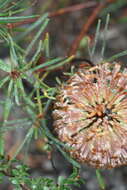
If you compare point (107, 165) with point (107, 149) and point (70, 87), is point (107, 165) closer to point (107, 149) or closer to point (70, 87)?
point (107, 149)

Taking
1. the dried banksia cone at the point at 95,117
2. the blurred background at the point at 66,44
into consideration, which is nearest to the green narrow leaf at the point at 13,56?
the dried banksia cone at the point at 95,117

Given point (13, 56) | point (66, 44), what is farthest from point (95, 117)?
point (66, 44)

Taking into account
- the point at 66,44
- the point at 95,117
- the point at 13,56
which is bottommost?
the point at 95,117

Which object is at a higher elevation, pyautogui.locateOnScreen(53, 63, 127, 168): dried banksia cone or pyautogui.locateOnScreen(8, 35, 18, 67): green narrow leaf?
pyautogui.locateOnScreen(8, 35, 18, 67): green narrow leaf

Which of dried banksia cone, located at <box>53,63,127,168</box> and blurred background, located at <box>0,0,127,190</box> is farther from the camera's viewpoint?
blurred background, located at <box>0,0,127,190</box>

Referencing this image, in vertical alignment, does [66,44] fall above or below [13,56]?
above

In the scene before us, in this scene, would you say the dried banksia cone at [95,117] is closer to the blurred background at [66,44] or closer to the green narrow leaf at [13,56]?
the green narrow leaf at [13,56]

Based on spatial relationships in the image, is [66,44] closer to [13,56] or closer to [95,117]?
[13,56]

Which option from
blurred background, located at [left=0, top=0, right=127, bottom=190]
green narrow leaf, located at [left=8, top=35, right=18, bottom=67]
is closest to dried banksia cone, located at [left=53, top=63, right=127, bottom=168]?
green narrow leaf, located at [left=8, top=35, right=18, bottom=67]

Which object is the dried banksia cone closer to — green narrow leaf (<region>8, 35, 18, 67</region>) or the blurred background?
green narrow leaf (<region>8, 35, 18, 67</region>)
